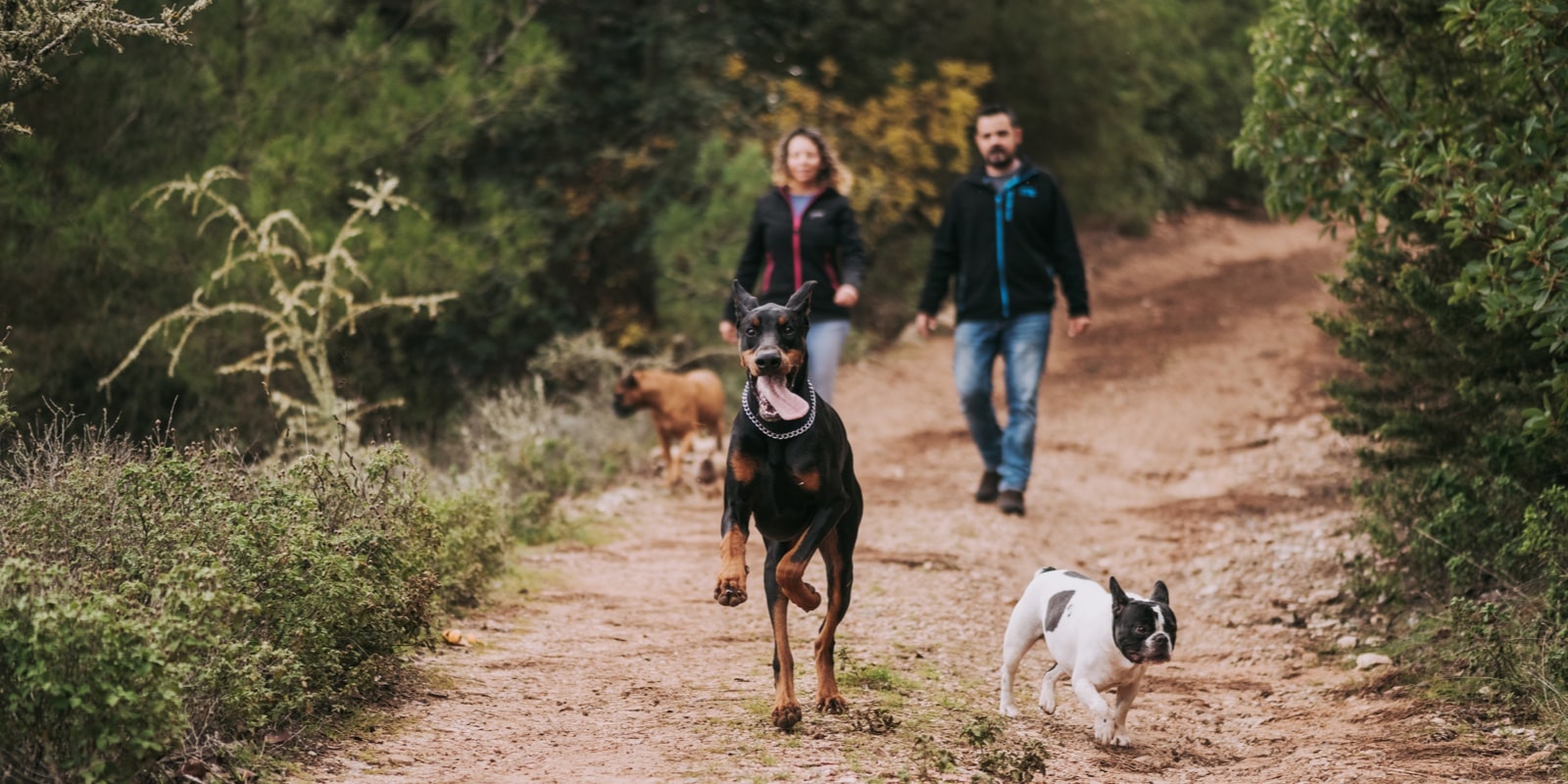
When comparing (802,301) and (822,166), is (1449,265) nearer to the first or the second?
(822,166)

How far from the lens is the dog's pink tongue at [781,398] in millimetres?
5234

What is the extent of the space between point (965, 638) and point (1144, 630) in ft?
7.00

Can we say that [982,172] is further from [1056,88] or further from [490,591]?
[1056,88]

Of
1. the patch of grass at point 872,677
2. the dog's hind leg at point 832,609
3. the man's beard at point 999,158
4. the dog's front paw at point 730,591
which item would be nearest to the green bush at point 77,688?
the dog's front paw at point 730,591

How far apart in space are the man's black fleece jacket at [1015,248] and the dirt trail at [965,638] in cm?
152

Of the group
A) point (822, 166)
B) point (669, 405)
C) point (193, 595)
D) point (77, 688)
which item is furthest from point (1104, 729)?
point (669, 405)

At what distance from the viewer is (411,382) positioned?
637 inches

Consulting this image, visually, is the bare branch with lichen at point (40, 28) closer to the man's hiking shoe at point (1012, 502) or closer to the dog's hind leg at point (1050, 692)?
the dog's hind leg at point (1050, 692)

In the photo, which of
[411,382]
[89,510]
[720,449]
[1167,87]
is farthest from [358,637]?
[1167,87]

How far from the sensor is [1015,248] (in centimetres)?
958

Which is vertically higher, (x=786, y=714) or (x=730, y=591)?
(x=730, y=591)

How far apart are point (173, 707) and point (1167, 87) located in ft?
83.6

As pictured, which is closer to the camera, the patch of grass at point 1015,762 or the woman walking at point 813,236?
the patch of grass at point 1015,762

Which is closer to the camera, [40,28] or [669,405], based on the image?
[40,28]
